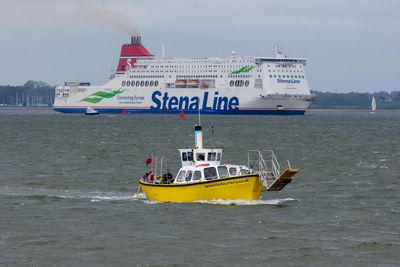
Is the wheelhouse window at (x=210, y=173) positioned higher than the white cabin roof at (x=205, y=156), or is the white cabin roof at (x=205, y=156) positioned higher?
the white cabin roof at (x=205, y=156)

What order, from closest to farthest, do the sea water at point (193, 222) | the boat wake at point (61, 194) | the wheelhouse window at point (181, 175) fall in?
the sea water at point (193, 222) < the wheelhouse window at point (181, 175) < the boat wake at point (61, 194)

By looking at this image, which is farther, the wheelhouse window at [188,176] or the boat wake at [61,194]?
the boat wake at [61,194]

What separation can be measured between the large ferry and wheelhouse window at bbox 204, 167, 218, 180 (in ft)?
461

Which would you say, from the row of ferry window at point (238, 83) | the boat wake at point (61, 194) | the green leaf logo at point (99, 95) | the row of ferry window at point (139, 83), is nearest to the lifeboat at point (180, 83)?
the row of ferry window at point (139, 83)

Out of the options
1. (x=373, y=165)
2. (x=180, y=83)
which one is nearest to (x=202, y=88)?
(x=180, y=83)

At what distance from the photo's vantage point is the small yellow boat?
118ft

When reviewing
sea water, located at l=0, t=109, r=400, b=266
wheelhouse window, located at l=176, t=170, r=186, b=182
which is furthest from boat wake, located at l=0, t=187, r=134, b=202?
wheelhouse window, located at l=176, t=170, r=186, b=182

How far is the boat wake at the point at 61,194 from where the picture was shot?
41594 millimetres

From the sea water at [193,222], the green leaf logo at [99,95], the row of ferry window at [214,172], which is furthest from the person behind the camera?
the green leaf logo at [99,95]

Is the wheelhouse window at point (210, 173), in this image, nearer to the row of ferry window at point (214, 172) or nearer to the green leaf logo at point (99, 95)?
the row of ferry window at point (214, 172)

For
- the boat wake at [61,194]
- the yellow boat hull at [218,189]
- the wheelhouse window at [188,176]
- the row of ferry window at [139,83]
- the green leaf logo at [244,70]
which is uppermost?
the green leaf logo at [244,70]

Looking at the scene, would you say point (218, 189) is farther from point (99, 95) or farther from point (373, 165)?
point (99, 95)

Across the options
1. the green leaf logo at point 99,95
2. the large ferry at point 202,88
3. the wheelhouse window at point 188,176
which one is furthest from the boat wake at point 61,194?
the green leaf logo at point 99,95

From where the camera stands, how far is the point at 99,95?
7648 inches
